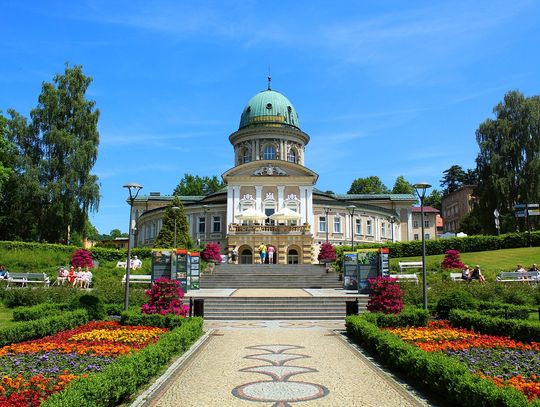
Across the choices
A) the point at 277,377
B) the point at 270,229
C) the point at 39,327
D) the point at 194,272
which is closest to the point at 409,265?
the point at 194,272

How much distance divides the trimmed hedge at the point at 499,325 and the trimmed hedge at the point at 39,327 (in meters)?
11.6

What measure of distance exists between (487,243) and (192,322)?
3786cm

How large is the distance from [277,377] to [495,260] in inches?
1349

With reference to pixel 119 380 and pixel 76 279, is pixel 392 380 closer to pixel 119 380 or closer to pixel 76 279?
pixel 119 380

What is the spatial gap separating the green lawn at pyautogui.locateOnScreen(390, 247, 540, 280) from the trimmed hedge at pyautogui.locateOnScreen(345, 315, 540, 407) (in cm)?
2244

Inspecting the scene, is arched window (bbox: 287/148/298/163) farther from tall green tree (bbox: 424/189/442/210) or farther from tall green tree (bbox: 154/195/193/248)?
tall green tree (bbox: 424/189/442/210)

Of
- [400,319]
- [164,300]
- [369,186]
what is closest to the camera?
[400,319]

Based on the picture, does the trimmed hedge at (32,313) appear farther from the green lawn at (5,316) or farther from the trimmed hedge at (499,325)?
the trimmed hedge at (499,325)

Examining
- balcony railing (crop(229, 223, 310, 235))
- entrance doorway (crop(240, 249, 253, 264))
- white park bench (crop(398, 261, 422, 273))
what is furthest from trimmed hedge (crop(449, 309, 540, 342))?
entrance doorway (crop(240, 249, 253, 264))

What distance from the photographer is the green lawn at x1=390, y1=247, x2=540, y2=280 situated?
35.6 metres

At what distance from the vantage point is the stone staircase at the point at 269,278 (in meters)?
33.3

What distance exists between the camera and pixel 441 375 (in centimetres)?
835

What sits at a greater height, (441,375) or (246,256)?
(246,256)

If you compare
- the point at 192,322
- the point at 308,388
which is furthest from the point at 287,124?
the point at 308,388
